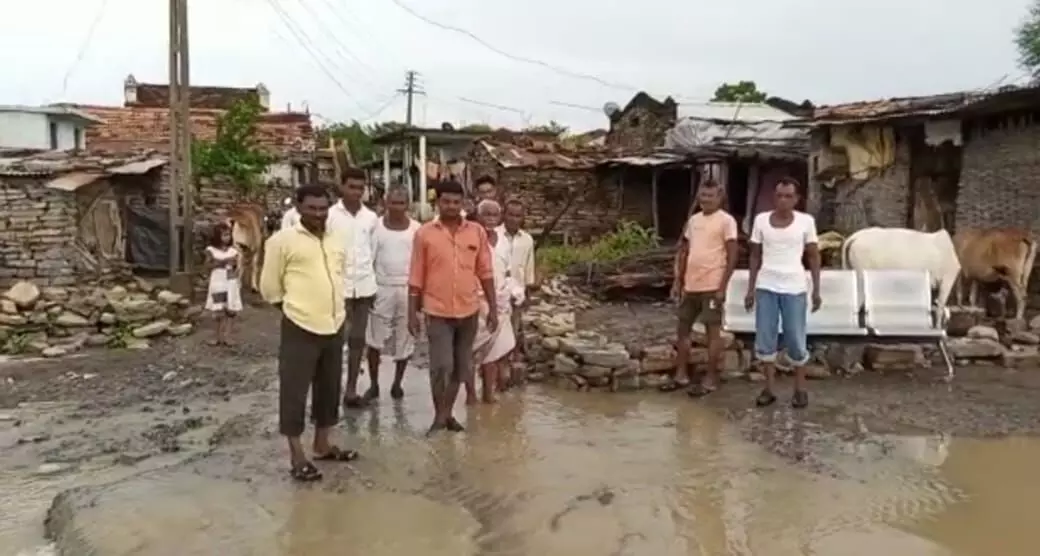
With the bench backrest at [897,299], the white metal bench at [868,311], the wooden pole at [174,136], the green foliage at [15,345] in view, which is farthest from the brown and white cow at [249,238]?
the bench backrest at [897,299]

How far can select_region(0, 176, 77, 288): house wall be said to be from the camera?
14.4 meters

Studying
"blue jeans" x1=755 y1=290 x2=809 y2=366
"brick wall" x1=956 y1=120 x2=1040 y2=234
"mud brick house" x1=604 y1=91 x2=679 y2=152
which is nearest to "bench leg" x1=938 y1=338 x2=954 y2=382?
"blue jeans" x1=755 y1=290 x2=809 y2=366

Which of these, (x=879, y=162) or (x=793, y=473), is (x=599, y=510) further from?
(x=879, y=162)

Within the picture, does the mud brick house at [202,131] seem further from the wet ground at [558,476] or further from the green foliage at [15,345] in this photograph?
the wet ground at [558,476]

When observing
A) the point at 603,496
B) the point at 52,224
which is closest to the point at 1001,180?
the point at 603,496

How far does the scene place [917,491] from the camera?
18.7ft

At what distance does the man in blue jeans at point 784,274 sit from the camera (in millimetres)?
7453

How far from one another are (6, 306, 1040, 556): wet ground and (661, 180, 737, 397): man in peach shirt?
2.23 ft

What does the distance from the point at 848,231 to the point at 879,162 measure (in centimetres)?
122

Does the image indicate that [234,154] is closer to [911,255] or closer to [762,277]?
[911,255]

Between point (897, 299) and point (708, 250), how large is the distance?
214 cm

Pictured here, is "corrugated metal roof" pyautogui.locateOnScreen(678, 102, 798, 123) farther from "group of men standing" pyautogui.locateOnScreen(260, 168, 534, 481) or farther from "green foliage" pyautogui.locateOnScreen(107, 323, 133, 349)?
"group of men standing" pyautogui.locateOnScreen(260, 168, 534, 481)

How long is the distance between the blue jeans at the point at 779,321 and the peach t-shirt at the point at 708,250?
393mm

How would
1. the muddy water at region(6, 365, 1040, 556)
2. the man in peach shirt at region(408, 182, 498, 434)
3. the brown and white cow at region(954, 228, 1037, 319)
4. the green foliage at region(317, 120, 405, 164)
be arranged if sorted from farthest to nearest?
the green foliage at region(317, 120, 405, 164) < the brown and white cow at region(954, 228, 1037, 319) < the man in peach shirt at region(408, 182, 498, 434) < the muddy water at region(6, 365, 1040, 556)
